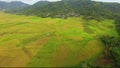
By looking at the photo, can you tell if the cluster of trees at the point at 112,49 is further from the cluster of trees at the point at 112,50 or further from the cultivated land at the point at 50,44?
the cultivated land at the point at 50,44

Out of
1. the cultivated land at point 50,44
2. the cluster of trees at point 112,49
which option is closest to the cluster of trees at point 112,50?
the cluster of trees at point 112,49

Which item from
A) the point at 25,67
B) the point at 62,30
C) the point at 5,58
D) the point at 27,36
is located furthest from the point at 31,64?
the point at 62,30

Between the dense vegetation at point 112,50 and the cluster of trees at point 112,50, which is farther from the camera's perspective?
the cluster of trees at point 112,50

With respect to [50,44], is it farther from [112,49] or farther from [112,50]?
[112,50]

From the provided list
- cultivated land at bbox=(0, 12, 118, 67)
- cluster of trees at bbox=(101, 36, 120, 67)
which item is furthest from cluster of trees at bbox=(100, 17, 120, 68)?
cultivated land at bbox=(0, 12, 118, 67)

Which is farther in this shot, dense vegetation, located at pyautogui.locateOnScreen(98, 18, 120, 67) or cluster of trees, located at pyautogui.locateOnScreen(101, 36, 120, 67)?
cluster of trees, located at pyautogui.locateOnScreen(101, 36, 120, 67)

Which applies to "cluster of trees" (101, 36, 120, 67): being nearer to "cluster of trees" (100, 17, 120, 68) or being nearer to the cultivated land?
"cluster of trees" (100, 17, 120, 68)

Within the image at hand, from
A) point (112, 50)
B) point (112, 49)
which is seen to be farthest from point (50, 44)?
point (112, 50)

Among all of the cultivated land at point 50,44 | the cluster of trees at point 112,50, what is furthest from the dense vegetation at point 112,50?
the cultivated land at point 50,44
